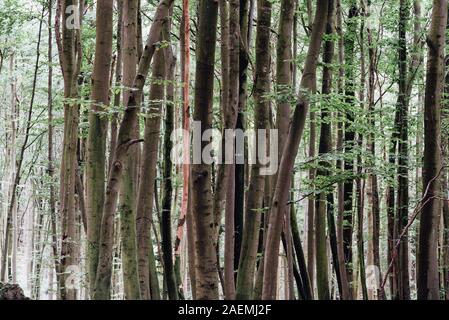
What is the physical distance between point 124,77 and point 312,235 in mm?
5115

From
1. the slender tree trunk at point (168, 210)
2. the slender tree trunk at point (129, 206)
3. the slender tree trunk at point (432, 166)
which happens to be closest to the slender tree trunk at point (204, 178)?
the slender tree trunk at point (129, 206)

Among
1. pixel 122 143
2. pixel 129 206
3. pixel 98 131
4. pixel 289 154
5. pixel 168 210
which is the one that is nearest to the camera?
pixel 122 143

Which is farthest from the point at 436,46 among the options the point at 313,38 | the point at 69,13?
the point at 69,13

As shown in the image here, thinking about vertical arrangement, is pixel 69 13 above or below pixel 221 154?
above

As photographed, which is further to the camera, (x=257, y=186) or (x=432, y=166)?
(x=257, y=186)

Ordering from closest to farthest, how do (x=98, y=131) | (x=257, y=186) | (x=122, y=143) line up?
(x=122, y=143), (x=98, y=131), (x=257, y=186)

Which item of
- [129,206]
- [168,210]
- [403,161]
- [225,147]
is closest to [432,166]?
[225,147]

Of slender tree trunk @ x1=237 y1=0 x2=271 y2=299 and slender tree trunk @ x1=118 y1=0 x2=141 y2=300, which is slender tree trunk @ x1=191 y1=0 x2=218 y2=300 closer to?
slender tree trunk @ x1=118 y1=0 x2=141 y2=300

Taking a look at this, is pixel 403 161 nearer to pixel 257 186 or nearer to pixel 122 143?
pixel 257 186

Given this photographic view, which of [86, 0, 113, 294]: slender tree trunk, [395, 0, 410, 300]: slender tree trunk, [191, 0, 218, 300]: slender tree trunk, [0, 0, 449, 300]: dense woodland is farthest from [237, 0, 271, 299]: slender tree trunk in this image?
[395, 0, 410, 300]: slender tree trunk

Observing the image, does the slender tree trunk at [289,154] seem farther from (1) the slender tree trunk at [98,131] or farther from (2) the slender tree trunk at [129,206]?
(1) the slender tree trunk at [98,131]

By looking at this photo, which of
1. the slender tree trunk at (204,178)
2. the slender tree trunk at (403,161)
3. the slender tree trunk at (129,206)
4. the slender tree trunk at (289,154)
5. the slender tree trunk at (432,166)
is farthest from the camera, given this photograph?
the slender tree trunk at (403,161)
